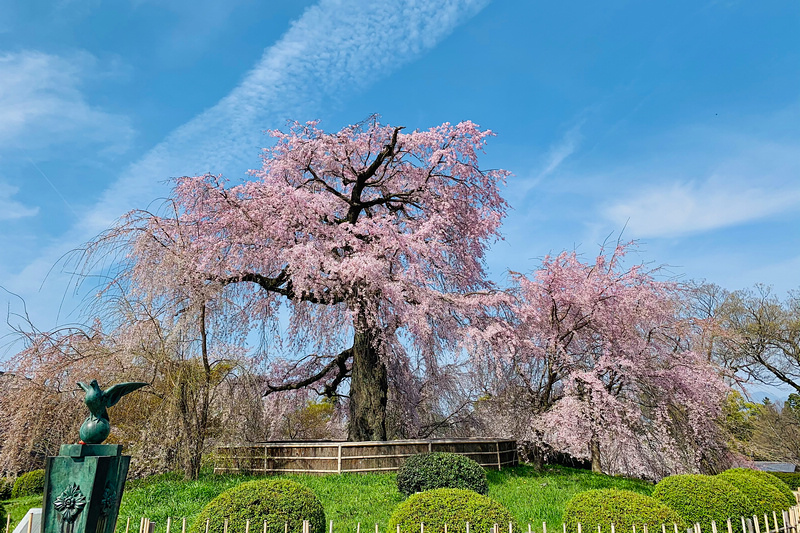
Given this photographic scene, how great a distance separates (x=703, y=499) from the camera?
8531mm

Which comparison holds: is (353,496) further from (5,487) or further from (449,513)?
(5,487)

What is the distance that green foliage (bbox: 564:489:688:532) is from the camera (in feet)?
23.0

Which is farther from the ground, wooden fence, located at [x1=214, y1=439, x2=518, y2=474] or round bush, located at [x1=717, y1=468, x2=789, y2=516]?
wooden fence, located at [x1=214, y1=439, x2=518, y2=474]

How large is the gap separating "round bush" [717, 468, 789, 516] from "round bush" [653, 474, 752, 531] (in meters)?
0.64

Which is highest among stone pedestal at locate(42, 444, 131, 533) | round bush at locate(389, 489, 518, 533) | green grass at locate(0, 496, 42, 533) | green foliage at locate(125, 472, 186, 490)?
stone pedestal at locate(42, 444, 131, 533)

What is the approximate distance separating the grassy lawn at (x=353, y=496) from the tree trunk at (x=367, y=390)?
7.30 feet

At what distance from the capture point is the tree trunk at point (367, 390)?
46.5ft

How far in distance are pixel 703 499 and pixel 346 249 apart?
991 centimetres

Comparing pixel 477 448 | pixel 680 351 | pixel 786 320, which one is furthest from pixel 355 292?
pixel 786 320

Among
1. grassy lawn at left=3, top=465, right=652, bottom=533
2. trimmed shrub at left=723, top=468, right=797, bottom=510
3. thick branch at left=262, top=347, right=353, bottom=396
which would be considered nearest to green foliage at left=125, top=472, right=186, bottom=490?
grassy lawn at left=3, top=465, right=652, bottom=533

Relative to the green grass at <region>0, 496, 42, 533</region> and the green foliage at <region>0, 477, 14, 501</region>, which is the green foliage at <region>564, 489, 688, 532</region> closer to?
the green grass at <region>0, 496, 42, 533</region>

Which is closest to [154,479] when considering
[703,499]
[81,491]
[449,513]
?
[81,491]

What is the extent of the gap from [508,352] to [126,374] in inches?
350

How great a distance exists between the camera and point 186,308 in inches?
484
